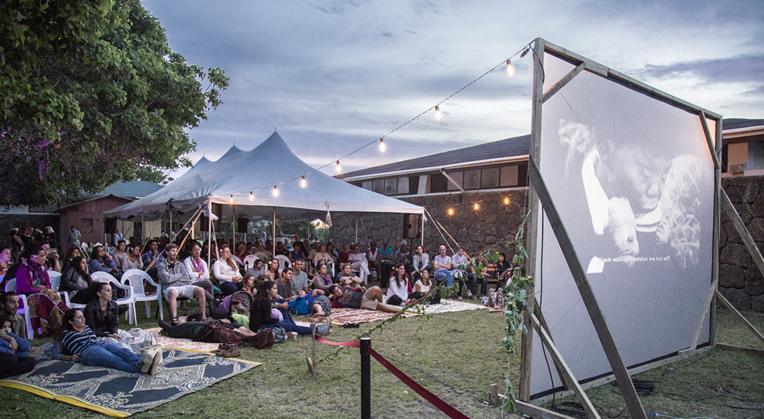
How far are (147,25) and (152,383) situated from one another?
8722 mm

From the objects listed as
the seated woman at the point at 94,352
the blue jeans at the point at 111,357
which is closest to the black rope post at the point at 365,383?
the seated woman at the point at 94,352

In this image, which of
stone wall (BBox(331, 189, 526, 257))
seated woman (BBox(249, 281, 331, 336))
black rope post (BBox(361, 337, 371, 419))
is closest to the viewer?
black rope post (BBox(361, 337, 371, 419))

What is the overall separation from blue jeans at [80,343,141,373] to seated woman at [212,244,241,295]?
3.62 metres

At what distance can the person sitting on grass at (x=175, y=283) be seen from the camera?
7.07 metres

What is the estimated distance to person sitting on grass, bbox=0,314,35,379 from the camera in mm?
4211

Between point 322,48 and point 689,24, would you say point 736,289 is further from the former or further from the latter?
point 322,48

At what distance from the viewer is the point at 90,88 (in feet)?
24.1

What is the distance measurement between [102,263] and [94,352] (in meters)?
3.84

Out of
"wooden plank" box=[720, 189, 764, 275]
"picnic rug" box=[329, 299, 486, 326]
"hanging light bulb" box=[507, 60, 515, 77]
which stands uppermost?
"hanging light bulb" box=[507, 60, 515, 77]

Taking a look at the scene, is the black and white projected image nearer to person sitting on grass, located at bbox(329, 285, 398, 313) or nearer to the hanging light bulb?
the hanging light bulb

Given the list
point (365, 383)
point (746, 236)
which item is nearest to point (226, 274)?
point (365, 383)

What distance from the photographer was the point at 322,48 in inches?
407

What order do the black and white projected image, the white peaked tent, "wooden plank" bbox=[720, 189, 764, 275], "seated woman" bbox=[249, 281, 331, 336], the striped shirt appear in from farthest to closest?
the white peaked tent < "seated woman" bbox=[249, 281, 331, 336] < "wooden plank" bbox=[720, 189, 764, 275] < the striped shirt < the black and white projected image

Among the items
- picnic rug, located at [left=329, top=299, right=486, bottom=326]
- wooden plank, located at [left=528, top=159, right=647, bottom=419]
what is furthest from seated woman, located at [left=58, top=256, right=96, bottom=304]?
wooden plank, located at [left=528, top=159, right=647, bottom=419]
